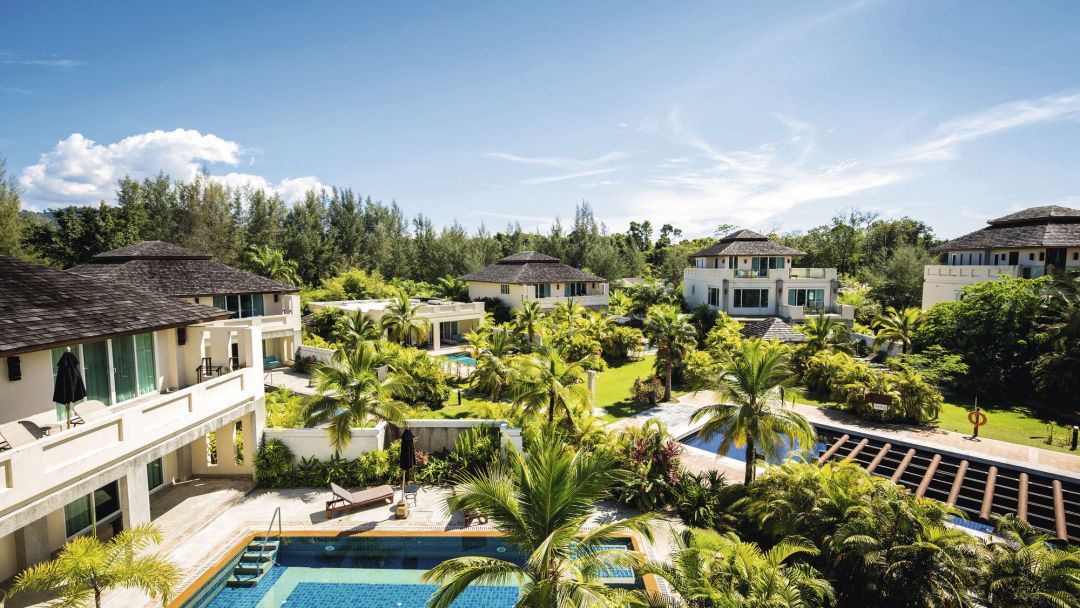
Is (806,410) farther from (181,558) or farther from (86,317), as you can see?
(86,317)

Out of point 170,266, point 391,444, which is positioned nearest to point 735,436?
point 391,444

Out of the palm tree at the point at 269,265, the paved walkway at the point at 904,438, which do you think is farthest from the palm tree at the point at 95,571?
the palm tree at the point at 269,265

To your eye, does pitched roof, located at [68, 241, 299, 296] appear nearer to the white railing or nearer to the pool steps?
the white railing

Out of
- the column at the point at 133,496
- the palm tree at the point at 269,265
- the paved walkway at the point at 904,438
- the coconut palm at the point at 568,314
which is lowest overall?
the paved walkway at the point at 904,438

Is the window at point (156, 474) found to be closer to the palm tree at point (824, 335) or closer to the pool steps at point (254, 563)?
the pool steps at point (254, 563)

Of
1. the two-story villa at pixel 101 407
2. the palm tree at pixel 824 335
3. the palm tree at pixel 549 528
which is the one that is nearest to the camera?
the palm tree at pixel 549 528

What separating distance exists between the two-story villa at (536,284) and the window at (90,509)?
96.0ft

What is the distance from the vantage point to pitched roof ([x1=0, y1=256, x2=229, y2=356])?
10398mm

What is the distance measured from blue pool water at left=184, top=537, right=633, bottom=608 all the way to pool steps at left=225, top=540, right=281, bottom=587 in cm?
12

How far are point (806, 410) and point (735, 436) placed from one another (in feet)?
39.2

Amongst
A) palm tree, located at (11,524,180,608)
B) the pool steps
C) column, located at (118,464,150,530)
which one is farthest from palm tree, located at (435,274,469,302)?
palm tree, located at (11,524,180,608)

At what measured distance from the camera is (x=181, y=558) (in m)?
12.0

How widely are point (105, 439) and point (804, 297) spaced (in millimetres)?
41829

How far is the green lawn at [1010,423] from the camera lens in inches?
792
